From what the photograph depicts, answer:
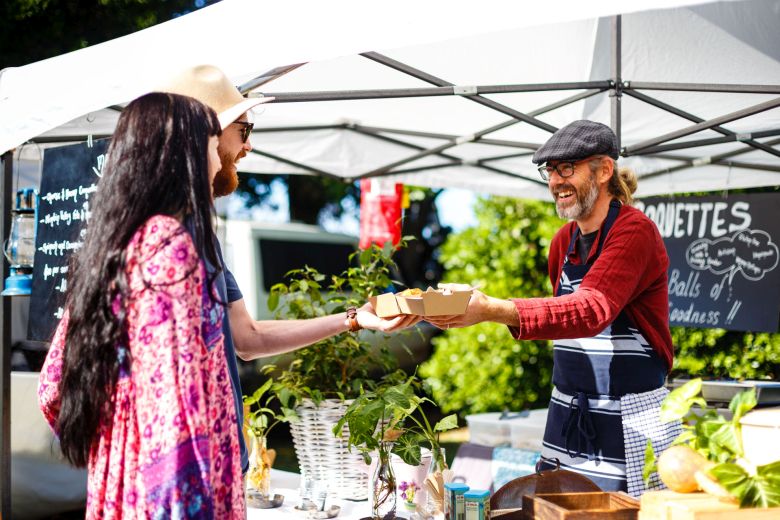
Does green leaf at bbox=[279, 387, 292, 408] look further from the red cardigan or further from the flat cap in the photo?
the flat cap

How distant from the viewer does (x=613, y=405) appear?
221 centimetres

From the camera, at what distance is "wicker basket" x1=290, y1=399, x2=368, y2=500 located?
2410 millimetres

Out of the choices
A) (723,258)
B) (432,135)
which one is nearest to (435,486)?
(432,135)

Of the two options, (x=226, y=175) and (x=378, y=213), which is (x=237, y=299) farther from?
(x=378, y=213)

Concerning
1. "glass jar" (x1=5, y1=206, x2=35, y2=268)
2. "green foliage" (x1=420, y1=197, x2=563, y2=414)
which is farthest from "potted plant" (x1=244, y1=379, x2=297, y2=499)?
"green foliage" (x1=420, y1=197, x2=563, y2=414)

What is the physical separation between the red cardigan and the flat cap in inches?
7.8

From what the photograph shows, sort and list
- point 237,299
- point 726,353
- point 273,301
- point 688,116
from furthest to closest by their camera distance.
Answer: point 726,353 → point 688,116 → point 273,301 → point 237,299

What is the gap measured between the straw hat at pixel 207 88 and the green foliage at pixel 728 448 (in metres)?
1.08

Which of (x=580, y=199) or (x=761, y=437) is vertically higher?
(x=580, y=199)

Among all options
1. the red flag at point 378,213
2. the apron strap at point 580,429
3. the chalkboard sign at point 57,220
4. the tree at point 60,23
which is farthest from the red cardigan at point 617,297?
the tree at point 60,23

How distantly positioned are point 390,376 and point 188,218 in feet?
→ 4.23

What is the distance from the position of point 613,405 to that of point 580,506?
63cm

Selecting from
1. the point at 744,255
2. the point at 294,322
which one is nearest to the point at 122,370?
the point at 294,322

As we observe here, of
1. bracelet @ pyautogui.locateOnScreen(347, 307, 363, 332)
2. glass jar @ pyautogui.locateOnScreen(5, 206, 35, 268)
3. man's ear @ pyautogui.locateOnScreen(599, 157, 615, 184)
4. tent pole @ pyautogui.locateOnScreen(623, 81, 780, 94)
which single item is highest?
tent pole @ pyautogui.locateOnScreen(623, 81, 780, 94)
